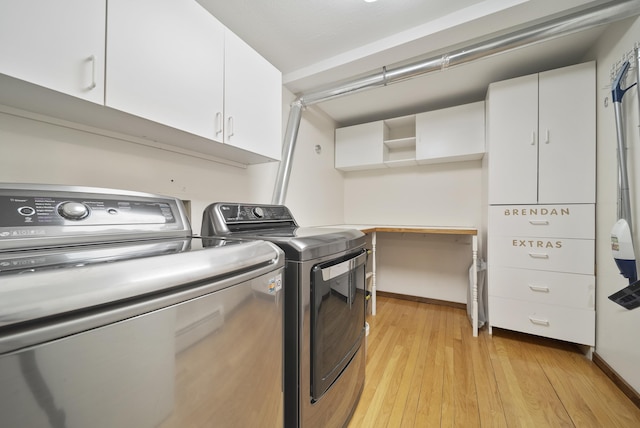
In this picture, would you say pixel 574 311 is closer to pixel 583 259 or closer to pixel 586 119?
pixel 583 259

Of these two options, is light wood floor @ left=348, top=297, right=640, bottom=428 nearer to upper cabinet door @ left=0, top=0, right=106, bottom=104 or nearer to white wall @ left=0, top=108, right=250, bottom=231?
white wall @ left=0, top=108, right=250, bottom=231

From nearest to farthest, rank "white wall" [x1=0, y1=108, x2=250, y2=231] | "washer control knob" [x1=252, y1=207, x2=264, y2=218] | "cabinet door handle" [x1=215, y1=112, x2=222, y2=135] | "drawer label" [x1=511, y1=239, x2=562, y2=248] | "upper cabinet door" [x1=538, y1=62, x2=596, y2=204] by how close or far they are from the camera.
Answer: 1. "white wall" [x1=0, y1=108, x2=250, y2=231]
2. "cabinet door handle" [x1=215, y1=112, x2=222, y2=135]
3. "washer control knob" [x1=252, y1=207, x2=264, y2=218]
4. "upper cabinet door" [x1=538, y1=62, x2=596, y2=204]
5. "drawer label" [x1=511, y1=239, x2=562, y2=248]

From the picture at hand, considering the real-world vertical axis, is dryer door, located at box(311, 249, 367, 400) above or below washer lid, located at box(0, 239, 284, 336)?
below

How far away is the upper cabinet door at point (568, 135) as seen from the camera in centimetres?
174

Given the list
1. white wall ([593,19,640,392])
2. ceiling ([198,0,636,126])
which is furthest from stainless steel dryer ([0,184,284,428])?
white wall ([593,19,640,392])

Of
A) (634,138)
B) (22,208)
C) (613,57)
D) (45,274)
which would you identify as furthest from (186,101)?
(613,57)

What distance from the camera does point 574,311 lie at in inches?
70.1

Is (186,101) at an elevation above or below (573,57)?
below

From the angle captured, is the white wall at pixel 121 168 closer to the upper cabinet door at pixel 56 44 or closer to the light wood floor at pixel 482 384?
the upper cabinet door at pixel 56 44

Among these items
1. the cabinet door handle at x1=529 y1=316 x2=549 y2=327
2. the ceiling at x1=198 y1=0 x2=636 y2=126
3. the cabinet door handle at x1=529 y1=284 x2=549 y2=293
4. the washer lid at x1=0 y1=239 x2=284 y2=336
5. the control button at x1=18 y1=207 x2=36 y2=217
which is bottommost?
the cabinet door handle at x1=529 y1=316 x2=549 y2=327

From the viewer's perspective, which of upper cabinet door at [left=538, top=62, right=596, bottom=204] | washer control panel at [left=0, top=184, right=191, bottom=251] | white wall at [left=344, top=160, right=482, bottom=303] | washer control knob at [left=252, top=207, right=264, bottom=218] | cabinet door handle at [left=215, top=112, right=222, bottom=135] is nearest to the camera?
washer control panel at [left=0, top=184, right=191, bottom=251]

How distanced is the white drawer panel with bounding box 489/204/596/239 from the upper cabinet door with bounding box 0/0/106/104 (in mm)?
2607

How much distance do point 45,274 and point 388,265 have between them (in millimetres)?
3147

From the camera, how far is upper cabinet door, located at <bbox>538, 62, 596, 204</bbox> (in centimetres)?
174
